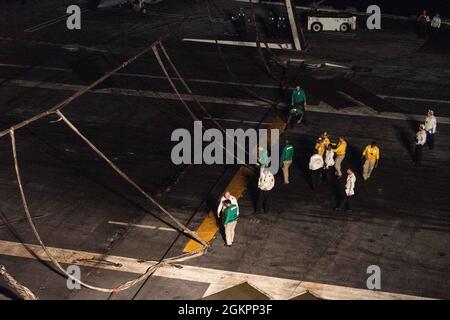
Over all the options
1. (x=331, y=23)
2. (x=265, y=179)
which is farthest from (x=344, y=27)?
(x=265, y=179)

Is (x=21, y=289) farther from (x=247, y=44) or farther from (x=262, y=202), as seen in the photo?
(x=247, y=44)

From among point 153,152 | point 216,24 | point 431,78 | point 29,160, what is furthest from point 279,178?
point 216,24

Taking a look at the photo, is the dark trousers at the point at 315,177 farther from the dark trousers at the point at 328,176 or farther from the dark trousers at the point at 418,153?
the dark trousers at the point at 418,153

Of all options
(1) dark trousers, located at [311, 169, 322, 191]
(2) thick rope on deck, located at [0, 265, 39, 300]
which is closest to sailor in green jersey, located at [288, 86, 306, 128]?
(1) dark trousers, located at [311, 169, 322, 191]

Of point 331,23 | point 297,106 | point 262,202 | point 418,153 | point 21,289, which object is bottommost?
point 262,202

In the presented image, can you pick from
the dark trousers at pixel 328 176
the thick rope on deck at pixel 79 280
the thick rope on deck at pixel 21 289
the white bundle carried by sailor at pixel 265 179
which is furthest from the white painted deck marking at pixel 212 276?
the dark trousers at pixel 328 176

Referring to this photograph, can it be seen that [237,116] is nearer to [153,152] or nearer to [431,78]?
[153,152]
